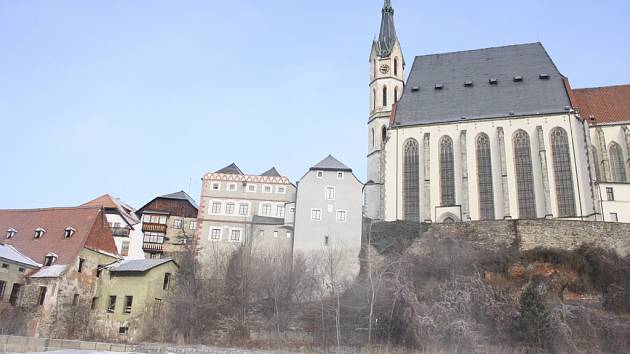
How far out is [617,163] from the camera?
5100 cm

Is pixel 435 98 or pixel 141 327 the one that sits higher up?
pixel 435 98

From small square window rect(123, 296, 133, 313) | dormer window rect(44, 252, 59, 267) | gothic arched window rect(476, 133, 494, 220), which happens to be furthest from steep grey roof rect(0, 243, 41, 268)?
gothic arched window rect(476, 133, 494, 220)

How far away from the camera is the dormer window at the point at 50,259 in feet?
125

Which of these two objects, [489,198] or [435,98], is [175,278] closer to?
[489,198]

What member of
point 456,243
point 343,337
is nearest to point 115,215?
point 343,337

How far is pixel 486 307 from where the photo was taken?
32.1 metres

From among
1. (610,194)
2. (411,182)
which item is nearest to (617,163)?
(610,194)

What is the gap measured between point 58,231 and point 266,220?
1679 centimetres

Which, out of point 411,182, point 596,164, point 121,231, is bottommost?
point 121,231

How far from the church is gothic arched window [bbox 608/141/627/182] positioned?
8 centimetres

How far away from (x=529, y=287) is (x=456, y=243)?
11103 mm

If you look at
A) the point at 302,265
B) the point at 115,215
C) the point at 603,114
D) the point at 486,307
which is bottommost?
the point at 486,307

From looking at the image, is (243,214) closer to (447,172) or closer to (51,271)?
(51,271)

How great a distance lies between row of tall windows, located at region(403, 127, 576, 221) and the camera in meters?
48.0
